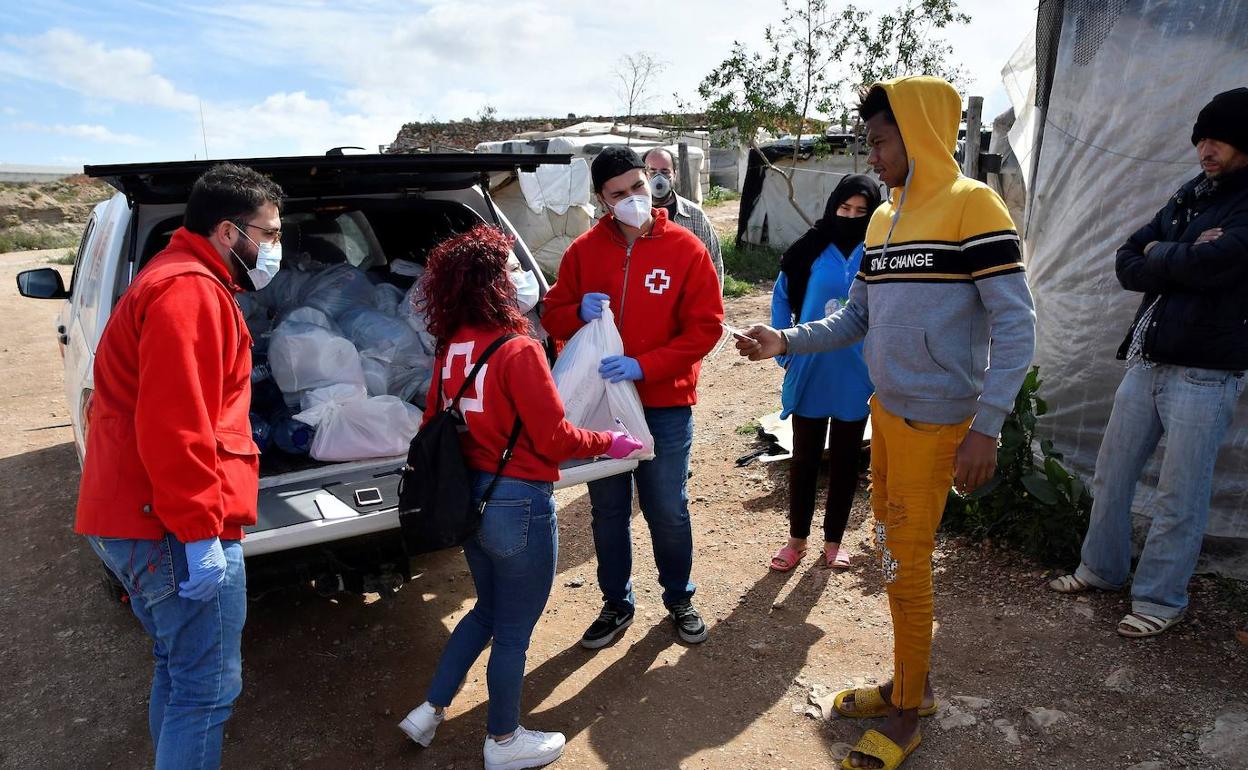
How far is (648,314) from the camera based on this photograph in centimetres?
325

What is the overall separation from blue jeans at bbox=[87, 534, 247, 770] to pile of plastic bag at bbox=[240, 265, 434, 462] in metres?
1.22

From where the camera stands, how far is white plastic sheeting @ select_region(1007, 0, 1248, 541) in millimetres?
3779

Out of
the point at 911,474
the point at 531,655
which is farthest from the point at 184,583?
the point at 911,474

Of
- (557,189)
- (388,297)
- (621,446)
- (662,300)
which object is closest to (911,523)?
(621,446)

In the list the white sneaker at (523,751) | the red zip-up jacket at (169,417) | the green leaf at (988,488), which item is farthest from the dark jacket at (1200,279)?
the red zip-up jacket at (169,417)

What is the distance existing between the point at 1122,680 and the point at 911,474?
131 cm

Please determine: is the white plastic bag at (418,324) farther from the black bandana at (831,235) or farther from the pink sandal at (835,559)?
the pink sandal at (835,559)

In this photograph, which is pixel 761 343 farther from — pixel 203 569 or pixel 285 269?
pixel 285 269

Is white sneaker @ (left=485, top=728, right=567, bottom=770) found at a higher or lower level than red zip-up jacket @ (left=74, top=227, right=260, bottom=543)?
lower

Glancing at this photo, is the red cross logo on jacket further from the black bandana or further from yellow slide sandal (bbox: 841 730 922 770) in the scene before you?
yellow slide sandal (bbox: 841 730 922 770)

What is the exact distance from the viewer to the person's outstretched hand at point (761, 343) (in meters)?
3.01

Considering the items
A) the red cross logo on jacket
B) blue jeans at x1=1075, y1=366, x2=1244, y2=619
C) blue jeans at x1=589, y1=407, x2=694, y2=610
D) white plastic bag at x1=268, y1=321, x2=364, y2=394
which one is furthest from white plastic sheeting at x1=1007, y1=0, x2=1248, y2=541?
white plastic bag at x1=268, y1=321, x2=364, y2=394

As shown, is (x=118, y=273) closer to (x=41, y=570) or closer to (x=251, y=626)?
(x=251, y=626)

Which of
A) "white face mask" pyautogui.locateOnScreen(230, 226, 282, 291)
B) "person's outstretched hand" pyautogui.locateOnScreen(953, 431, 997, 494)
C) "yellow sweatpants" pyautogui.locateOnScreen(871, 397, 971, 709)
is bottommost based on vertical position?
"yellow sweatpants" pyautogui.locateOnScreen(871, 397, 971, 709)
